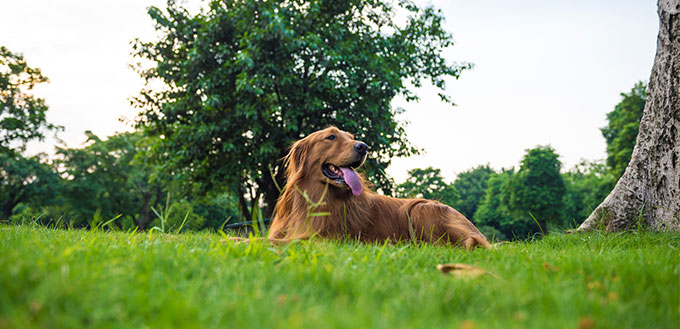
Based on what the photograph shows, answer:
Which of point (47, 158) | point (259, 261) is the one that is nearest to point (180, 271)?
point (259, 261)

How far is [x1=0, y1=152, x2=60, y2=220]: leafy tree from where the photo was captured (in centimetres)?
2861

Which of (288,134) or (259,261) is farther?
(288,134)

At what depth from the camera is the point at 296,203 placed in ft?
15.4

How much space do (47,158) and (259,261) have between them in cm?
3715

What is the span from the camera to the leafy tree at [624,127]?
27.0 m

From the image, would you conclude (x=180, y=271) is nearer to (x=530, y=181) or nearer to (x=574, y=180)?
(x=530, y=181)

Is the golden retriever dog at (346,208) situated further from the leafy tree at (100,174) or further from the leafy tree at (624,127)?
the leafy tree at (100,174)

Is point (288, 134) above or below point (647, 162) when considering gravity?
above

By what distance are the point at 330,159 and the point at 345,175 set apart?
281 millimetres

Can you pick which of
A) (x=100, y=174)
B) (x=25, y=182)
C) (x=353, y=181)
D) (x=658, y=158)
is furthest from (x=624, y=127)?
(x=25, y=182)

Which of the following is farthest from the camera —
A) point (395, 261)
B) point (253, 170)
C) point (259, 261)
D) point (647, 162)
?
point (253, 170)

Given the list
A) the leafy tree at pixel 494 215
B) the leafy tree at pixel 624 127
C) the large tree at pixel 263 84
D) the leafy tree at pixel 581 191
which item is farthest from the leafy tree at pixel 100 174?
the leafy tree at pixel 581 191

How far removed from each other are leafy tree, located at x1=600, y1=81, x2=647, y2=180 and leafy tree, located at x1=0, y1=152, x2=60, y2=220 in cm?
4037

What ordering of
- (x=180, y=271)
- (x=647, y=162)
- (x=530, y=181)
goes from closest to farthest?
(x=180, y=271) → (x=647, y=162) → (x=530, y=181)
